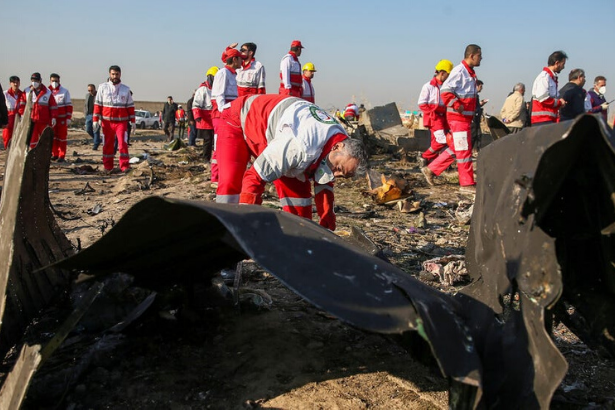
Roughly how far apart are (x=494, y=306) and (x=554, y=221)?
0.38m

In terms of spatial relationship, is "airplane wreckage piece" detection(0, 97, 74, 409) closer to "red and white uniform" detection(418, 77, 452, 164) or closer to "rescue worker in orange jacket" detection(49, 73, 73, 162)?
"red and white uniform" detection(418, 77, 452, 164)

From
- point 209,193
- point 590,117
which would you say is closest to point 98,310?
point 590,117

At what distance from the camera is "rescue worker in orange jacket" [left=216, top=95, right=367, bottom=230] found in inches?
140

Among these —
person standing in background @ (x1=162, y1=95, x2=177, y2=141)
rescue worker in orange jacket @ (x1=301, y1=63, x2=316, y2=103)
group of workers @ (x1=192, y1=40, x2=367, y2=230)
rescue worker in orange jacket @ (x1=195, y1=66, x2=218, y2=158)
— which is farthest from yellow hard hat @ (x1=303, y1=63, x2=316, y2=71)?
person standing in background @ (x1=162, y1=95, x2=177, y2=141)

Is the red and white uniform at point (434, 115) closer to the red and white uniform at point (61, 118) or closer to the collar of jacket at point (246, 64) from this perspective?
the collar of jacket at point (246, 64)

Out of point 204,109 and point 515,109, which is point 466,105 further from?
point 204,109

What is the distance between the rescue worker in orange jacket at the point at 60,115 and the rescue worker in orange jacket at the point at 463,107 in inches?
348

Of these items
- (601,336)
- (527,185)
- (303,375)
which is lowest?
(303,375)

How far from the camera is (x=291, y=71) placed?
11008 millimetres

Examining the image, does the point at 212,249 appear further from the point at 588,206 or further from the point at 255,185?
the point at 588,206

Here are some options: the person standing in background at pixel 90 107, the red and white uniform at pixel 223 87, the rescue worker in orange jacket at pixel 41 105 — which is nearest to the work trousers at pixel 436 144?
the red and white uniform at pixel 223 87

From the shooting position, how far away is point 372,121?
14445 mm

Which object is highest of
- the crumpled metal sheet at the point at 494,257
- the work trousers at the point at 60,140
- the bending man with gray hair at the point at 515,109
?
the bending man with gray hair at the point at 515,109

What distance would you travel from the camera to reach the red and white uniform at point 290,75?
35.8ft
